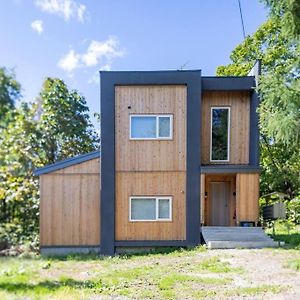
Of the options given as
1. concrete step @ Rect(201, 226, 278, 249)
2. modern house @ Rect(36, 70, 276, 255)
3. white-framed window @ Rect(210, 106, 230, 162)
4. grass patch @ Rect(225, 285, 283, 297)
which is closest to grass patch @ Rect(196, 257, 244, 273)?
grass patch @ Rect(225, 285, 283, 297)

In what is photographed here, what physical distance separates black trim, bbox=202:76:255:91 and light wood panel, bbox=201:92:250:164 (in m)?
0.40

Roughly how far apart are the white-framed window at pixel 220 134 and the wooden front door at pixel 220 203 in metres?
1.29

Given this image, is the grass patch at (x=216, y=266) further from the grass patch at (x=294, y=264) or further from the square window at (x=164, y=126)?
the square window at (x=164, y=126)

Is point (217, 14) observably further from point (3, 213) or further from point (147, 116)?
point (3, 213)

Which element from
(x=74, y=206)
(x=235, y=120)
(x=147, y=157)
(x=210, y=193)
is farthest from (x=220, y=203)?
(x=74, y=206)

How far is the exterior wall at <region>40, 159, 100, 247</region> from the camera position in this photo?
40.3 feet

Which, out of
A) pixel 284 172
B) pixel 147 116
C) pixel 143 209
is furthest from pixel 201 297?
pixel 284 172

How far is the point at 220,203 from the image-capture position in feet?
45.5

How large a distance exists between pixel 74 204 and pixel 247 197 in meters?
5.81

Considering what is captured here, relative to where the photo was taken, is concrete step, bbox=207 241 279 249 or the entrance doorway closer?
concrete step, bbox=207 241 279 249

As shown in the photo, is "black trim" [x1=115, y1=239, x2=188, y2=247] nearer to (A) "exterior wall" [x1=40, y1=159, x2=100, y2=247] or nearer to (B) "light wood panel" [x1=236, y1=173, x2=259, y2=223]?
(A) "exterior wall" [x1=40, y1=159, x2=100, y2=247]

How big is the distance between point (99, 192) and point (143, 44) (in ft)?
17.4

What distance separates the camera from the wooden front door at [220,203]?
44.9 feet

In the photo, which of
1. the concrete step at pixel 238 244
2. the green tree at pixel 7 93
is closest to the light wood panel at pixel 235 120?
the concrete step at pixel 238 244
